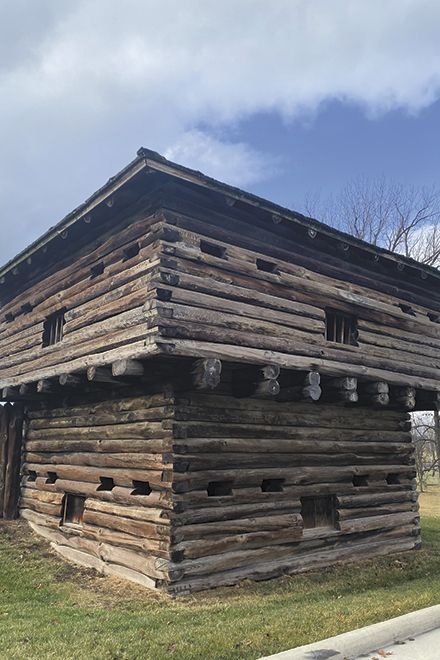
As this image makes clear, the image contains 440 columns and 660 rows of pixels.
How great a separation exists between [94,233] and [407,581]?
8.68 metres

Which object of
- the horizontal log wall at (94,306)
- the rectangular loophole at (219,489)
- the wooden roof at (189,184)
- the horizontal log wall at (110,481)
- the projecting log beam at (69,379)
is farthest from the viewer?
the projecting log beam at (69,379)

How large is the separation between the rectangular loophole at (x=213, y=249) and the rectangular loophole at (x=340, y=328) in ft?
9.15

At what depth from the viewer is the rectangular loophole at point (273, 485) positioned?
10273 millimetres

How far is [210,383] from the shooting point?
825 centimetres

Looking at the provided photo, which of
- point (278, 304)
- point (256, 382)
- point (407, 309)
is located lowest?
point (256, 382)

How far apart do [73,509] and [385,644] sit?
290 inches

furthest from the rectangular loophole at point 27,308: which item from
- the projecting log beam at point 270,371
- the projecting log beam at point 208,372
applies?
the projecting log beam at point 270,371

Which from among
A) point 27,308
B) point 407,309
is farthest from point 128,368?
point 407,309

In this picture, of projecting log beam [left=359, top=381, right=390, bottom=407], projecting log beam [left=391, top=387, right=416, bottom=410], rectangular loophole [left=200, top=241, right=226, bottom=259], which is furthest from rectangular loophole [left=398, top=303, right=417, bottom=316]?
rectangular loophole [left=200, top=241, right=226, bottom=259]

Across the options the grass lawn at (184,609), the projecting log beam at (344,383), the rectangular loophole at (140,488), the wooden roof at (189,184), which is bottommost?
the grass lawn at (184,609)

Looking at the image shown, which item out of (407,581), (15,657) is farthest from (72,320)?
(407,581)

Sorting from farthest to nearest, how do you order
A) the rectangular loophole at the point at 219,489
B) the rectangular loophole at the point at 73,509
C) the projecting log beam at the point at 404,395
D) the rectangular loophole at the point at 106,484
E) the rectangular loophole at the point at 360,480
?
the rectangular loophole at the point at 360,480 → the projecting log beam at the point at 404,395 → the rectangular loophole at the point at 73,509 → the rectangular loophole at the point at 106,484 → the rectangular loophole at the point at 219,489

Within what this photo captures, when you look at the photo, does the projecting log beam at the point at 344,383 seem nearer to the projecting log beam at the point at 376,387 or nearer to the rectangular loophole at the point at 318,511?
the projecting log beam at the point at 376,387

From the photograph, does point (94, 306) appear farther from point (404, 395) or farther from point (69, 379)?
point (404, 395)
